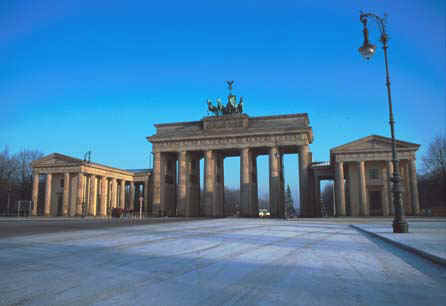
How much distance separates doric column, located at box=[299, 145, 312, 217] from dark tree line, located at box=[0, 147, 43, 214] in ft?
180

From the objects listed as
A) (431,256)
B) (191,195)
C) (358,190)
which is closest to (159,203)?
(191,195)

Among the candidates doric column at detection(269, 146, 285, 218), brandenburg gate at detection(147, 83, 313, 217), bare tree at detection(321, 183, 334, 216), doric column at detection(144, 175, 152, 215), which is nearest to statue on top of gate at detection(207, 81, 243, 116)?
brandenburg gate at detection(147, 83, 313, 217)

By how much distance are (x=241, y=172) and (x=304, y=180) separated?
10576 millimetres

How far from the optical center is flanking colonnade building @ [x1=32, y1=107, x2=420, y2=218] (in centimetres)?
5166

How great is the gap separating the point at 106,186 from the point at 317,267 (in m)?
65.0

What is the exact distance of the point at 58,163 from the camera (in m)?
62.2

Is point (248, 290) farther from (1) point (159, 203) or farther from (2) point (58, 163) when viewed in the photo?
(2) point (58, 163)

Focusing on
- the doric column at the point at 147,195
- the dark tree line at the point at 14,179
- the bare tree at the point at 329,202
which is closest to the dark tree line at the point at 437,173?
the bare tree at the point at 329,202

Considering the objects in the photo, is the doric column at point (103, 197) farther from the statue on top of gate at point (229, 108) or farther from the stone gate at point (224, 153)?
the statue on top of gate at point (229, 108)

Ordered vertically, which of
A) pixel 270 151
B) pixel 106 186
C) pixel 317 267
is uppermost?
pixel 270 151

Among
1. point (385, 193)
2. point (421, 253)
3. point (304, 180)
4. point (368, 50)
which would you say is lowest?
point (421, 253)

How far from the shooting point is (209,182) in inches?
2413

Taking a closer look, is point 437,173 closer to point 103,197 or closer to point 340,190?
point 340,190

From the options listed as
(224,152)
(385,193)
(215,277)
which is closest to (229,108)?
(224,152)
